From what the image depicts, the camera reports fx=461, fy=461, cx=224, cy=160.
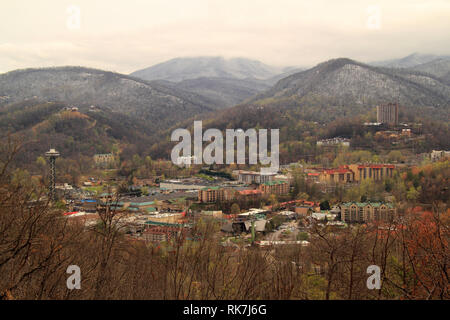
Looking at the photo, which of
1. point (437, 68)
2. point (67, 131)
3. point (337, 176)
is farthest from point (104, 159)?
point (437, 68)

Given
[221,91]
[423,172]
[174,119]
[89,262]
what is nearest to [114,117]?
[174,119]

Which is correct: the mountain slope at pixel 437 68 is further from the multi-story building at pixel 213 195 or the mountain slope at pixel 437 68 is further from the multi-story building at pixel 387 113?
the multi-story building at pixel 213 195

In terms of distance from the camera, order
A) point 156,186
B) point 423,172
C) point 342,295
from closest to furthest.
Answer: point 342,295
point 423,172
point 156,186

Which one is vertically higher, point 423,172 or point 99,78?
point 99,78

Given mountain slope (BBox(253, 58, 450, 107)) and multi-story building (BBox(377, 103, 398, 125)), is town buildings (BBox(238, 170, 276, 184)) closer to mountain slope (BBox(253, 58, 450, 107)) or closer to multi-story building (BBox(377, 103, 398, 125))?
multi-story building (BBox(377, 103, 398, 125))
